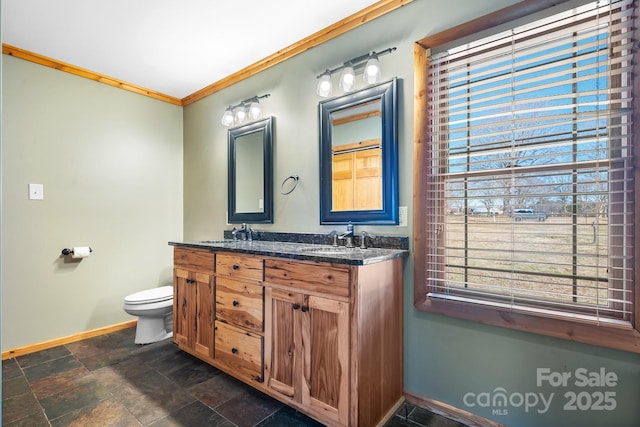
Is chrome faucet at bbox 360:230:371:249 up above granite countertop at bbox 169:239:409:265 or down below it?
above

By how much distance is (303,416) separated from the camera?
5.75 feet

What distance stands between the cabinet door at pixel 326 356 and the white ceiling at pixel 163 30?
1.82 m

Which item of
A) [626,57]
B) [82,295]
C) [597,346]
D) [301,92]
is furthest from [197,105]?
[597,346]

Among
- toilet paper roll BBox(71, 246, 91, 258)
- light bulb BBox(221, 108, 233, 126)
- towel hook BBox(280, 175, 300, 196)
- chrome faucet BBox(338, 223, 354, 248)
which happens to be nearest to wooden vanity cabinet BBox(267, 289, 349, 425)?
chrome faucet BBox(338, 223, 354, 248)

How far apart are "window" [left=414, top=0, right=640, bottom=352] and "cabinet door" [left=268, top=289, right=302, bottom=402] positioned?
714mm

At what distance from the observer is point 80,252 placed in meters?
2.75

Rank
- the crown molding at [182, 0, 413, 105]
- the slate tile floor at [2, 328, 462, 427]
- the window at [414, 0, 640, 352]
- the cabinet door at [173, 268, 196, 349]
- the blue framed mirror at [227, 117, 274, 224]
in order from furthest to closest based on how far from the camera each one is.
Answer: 1. the blue framed mirror at [227, 117, 274, 224]
2. the cabinet door at [173, 268, 196, 349]
3. the crown molding at [182, 0, 413, 105]
4. the slate tile floor at [2, 328, 462, 427]
5. the window at [414, 0, 640, 352]

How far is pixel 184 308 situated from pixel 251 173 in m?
1.21

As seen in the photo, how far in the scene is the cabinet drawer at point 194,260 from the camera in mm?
2242

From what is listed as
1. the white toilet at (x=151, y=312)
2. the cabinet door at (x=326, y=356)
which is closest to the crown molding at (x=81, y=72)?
the white toilet at (x=151, y=312)

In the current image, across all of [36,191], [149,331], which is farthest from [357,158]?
[36,191]

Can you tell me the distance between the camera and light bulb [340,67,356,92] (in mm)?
2111

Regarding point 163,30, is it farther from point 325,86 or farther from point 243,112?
point 325,86

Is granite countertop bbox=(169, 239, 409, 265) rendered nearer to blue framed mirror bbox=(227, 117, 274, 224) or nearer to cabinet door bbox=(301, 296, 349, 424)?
cabinet door bbox=(301, 296, 349, 424)
